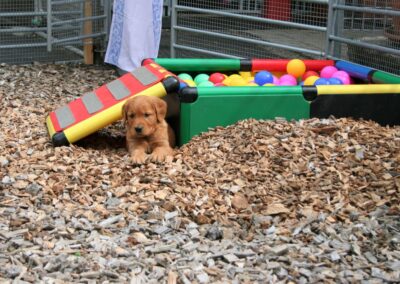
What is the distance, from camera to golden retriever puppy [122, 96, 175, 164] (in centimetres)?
575

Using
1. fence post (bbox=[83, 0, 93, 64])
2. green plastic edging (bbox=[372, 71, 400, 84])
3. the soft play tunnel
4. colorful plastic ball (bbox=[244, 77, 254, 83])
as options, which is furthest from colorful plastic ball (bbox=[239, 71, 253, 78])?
fence post (bbox=[83, 0, 93, 64])

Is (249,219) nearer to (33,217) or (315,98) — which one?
(33,217)

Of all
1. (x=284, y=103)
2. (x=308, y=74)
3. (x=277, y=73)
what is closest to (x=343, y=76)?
(x=308, y=74)

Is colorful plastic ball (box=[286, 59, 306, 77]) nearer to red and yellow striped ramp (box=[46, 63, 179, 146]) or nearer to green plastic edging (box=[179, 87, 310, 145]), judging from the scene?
green plastic edging (box=[179, 87, 310, 145])

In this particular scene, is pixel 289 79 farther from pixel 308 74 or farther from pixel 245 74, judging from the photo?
pixel 245 74

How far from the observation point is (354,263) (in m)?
3.94

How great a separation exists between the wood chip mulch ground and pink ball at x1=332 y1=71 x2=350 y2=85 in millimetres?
1137

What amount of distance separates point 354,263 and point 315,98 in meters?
2.50

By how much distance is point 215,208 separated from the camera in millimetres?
4684

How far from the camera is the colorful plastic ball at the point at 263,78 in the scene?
7.26 m

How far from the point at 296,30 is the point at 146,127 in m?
5.31

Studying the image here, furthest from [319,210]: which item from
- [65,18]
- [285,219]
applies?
[65,18]

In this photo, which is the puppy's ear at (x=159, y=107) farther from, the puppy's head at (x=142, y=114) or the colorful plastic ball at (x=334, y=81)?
the colorful plastic ball at (x=334, y=81)

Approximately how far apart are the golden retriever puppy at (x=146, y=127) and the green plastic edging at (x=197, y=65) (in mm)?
1589
